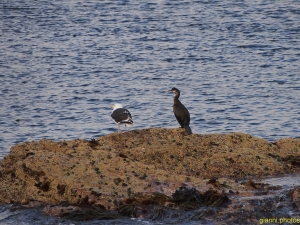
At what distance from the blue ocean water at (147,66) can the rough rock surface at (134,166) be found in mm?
4627

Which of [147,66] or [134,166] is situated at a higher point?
[134,166]

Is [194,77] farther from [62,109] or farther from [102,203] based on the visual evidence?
[102,203]

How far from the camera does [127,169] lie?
13.6 metres

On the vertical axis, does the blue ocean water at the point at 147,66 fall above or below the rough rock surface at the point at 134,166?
below

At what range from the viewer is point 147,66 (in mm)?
30422

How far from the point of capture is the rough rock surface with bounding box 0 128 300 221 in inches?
514

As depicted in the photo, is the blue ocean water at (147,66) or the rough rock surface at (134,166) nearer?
the rough rock surface at (134,166)

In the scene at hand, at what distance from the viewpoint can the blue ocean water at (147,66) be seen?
22422 millimetres

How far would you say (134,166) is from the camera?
13711mm

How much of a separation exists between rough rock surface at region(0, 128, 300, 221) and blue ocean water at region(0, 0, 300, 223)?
4627mm

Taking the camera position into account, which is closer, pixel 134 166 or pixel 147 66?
pixel 134 166

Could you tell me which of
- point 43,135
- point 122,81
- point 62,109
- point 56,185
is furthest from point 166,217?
point 122,81

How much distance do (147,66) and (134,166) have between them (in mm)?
16933

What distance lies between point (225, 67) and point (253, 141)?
47.6ft
